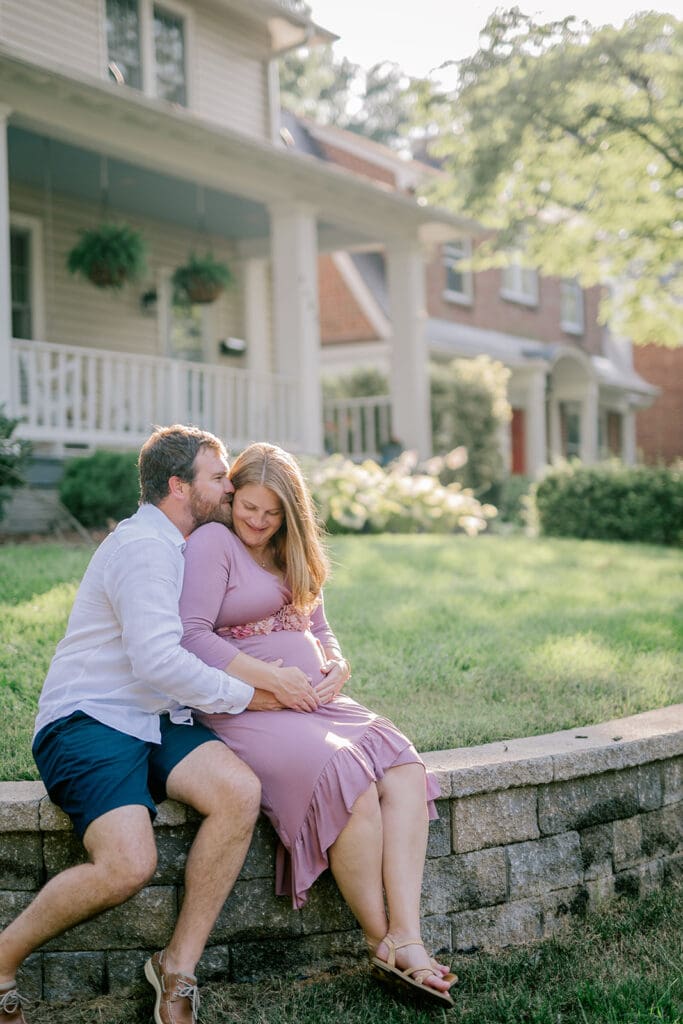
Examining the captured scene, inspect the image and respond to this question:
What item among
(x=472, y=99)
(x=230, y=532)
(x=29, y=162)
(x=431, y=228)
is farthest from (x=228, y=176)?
(x=230, y=532)

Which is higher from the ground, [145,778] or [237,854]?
[145,778]

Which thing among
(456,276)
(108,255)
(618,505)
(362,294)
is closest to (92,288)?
(108,255)

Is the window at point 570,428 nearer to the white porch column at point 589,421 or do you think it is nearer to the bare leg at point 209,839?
the white porch column at point 589,421

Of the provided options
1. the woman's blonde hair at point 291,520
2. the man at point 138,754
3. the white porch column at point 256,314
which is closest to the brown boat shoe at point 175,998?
the man at point 138,754

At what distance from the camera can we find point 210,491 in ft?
11.1

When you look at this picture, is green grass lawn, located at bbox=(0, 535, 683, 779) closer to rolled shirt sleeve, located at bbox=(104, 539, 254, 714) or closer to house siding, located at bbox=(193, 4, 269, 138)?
rolled shirt sleeve, located at bbox=(104, 539, 254, 714)

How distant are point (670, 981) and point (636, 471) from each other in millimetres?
9149

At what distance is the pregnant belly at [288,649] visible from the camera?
3398 millimetres

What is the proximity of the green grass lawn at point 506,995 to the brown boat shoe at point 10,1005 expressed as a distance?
190 mm

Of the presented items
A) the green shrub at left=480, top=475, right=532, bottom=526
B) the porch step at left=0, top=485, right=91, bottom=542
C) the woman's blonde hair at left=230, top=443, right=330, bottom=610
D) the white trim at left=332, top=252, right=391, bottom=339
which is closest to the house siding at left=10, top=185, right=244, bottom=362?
the porch step at left=0, top=485, right=91, bottom=542

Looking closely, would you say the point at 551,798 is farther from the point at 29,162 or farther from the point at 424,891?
the point at 29,162

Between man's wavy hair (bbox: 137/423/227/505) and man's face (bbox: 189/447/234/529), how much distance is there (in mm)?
22

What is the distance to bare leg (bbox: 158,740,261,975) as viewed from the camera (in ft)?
9.54

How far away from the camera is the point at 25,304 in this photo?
11742 millimetres
